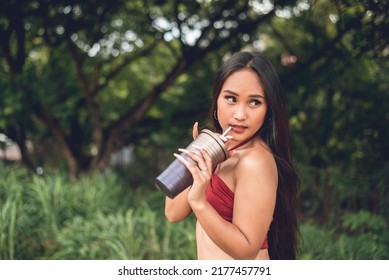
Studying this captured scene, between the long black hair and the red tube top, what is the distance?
0.95 feet

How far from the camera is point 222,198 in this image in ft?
6.02

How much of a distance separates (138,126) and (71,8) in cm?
237

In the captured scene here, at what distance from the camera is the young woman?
168 cm

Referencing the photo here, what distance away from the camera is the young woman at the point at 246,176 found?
1679 millimetres

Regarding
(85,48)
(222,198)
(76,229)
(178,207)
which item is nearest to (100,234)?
(76,229)

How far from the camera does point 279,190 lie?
2.01 meters

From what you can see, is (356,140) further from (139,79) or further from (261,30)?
(139,79)

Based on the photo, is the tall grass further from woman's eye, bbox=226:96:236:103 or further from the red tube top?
woman's eye, bbox=226:96:236:103

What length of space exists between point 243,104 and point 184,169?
1.33ft

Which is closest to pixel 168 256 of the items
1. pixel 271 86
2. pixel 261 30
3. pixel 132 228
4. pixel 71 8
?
pixel 132 228

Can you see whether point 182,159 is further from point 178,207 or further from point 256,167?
point 178,207

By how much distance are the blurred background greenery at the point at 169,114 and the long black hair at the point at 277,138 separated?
82.1 inches

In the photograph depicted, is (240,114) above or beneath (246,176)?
above

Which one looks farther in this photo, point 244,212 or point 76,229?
point 76,229
